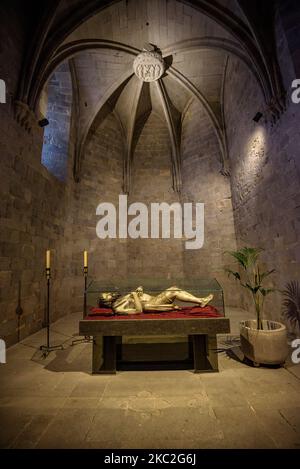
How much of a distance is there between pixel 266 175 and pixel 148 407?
5.32 metres

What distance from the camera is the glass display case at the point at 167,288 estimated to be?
11.1ft

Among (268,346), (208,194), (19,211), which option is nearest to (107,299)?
(268,346)

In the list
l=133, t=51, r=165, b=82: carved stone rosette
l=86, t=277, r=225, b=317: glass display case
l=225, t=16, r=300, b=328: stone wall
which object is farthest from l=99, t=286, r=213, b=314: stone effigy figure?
l=133, t=51, r=165, b=82: carved stone rosette

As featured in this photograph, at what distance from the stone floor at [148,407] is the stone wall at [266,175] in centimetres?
245

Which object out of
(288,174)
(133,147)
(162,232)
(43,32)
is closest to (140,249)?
(162,232)

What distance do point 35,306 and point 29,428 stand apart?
11.8ft

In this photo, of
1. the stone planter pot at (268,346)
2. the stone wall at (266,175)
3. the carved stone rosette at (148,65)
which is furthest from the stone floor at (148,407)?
the carved stone rosette at (148,65)

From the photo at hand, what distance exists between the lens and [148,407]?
2230 millimetres

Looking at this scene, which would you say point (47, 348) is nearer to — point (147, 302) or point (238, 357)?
point (147, 302)

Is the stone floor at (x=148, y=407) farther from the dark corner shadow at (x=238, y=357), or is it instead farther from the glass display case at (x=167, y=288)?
the glass display case at (x=167, y=288)

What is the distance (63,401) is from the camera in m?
2.35

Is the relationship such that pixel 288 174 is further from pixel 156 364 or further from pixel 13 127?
pixel 13 127

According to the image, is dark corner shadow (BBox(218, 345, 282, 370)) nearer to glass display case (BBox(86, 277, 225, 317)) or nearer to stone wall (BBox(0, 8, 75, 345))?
glass display case (BBox(86, 277, 225, 317))

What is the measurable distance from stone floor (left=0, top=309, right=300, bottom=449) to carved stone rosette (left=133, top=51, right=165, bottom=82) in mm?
8135
